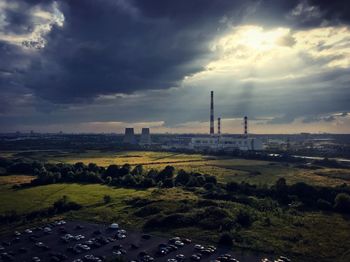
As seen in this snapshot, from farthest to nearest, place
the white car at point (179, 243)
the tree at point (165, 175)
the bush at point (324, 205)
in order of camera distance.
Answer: the tree at point (165, 175), the bush at point (324, 205), the white car at point (179, 243)

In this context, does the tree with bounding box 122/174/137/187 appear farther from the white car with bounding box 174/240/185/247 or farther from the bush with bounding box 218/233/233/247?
the bush with bounding box 218/233/233/247

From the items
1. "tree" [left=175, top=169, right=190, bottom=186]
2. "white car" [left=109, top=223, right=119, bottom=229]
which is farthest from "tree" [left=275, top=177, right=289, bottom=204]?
"white car" [left=109, top=223, right=119, bottom=229]

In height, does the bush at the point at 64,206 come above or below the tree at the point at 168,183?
below

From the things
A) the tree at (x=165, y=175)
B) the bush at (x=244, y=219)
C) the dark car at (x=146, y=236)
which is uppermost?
the tree at (x=165, y=175)

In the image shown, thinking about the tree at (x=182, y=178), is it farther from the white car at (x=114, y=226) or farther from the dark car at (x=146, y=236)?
the dark car at (x=146, y=236)

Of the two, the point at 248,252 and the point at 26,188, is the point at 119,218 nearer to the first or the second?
the point at 248,252

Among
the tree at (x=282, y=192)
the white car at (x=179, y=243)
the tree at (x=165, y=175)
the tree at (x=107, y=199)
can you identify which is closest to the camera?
the white car at (x=179, y=243)

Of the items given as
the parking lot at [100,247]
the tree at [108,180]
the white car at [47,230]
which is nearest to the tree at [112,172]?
the tree at [108,180]

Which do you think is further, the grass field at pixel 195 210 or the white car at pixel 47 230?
the white car at pixel 47 230
